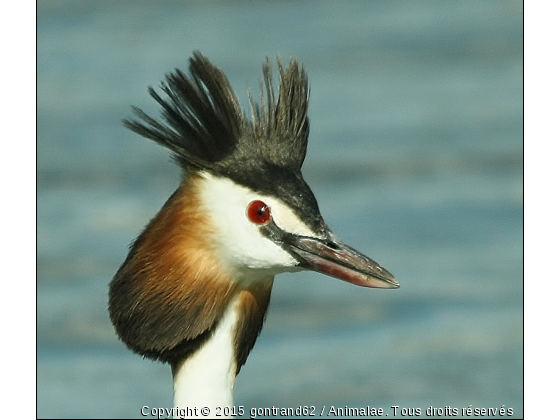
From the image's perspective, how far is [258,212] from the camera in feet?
19.4

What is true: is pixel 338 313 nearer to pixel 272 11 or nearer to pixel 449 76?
pixel 449 76

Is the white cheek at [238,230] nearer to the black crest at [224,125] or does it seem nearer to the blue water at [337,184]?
the black crest at [224,125]

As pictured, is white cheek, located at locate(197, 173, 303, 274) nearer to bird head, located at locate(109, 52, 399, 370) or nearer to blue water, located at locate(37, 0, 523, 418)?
bird head, located at locate(109, 52, 399, 370)

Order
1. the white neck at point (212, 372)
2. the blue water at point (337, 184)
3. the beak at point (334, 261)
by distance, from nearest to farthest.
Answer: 1. the beak at point (334, 261)
2. the white neck at point (212, 372)
3. the blue water at point (337, 184)

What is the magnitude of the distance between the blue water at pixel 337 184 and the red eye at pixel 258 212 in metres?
5.01

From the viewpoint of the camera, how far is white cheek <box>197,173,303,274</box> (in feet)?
19.4

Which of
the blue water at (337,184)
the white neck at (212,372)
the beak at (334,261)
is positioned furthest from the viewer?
the blue water at (337,184)

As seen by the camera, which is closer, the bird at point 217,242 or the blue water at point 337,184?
the bird at point 217,242

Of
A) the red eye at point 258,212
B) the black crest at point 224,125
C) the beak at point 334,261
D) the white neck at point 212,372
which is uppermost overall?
the black crest at point 224,125

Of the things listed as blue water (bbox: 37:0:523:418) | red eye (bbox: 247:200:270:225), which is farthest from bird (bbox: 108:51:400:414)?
blue water (bbox: 37:0:523:418)

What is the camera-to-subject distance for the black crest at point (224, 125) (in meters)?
5.98

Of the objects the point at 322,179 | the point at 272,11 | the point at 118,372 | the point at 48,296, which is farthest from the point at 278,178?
the point at 272,11

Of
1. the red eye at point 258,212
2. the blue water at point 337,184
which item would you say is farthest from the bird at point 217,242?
the blue water at point 337,184

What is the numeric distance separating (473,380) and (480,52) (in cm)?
555
